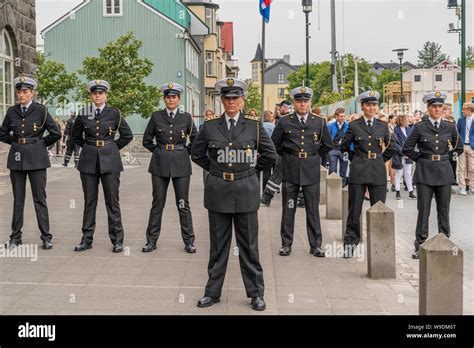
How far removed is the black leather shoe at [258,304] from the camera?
654 centimetres

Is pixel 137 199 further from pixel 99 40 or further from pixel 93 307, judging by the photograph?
pixel 99 40

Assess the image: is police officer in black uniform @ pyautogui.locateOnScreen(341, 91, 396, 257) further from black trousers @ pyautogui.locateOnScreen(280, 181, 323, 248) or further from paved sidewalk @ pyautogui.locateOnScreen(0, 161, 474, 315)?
paved sidewalk @ pyautogui.locateOnScreen(0, 161, 474, 315)

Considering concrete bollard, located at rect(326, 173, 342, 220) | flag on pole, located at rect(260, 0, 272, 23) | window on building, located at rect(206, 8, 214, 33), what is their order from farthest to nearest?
1. window on building, located at rect(206, 8, 214, 33)
2. flag on pole, located at rect(260, 0, 272, 23)
3. concrete bollard, located at rect(326, 173, 342, 220)

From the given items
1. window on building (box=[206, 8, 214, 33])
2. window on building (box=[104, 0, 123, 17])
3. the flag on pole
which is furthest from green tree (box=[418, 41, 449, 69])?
the flag on pole

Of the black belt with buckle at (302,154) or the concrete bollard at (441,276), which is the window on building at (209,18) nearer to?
the black belt with buckle at (302,154)

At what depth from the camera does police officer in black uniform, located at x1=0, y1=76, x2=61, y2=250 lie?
922 cm

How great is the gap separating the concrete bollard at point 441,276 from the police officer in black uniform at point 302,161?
3.67 meters

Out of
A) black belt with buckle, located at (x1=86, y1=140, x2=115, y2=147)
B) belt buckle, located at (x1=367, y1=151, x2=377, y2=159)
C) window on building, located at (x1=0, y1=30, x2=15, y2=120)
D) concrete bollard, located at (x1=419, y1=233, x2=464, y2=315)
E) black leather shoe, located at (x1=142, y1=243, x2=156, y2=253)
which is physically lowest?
black leather shoe, located at (x1=142, y1=243, x2=156, y2=253)

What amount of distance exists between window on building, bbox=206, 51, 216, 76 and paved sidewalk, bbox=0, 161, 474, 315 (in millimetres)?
47621

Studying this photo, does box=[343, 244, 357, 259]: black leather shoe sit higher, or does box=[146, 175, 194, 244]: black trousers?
box=[146, 175, 194, 244]: black trousers

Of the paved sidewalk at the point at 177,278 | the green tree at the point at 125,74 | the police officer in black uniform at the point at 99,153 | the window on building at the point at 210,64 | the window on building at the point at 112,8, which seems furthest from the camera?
the window on building at the point at 210,64

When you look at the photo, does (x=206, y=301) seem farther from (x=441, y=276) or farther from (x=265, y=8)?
(x=265, y=8)

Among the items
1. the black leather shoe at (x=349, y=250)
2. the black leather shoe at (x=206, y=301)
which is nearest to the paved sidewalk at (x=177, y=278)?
the black leather shoe at (x=206, y=301)

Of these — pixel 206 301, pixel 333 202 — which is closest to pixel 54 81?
pixel 333 202
